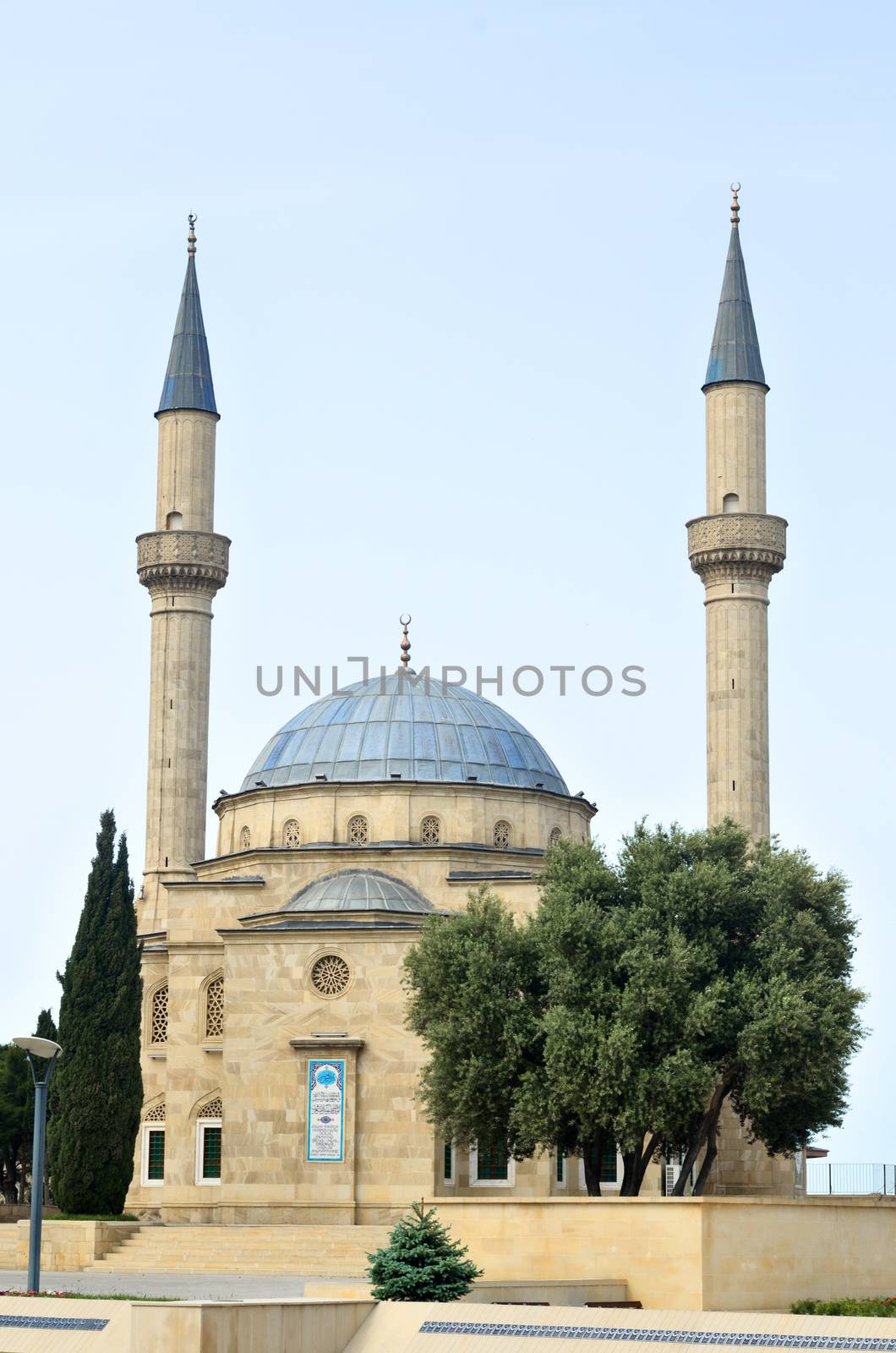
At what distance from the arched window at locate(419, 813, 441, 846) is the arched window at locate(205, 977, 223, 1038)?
487 centimetres

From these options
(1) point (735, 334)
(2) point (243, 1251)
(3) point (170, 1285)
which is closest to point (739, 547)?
(1) point (735, 334)

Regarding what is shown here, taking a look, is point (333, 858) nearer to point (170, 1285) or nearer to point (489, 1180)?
point (489, 1180)

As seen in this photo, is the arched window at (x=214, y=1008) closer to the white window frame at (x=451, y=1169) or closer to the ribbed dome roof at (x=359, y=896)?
the ribbed dome roof at (x=359, y=896)

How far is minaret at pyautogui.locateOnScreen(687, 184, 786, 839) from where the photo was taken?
41.1 metres

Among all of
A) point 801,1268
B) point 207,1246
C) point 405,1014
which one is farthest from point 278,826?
point 801,1268

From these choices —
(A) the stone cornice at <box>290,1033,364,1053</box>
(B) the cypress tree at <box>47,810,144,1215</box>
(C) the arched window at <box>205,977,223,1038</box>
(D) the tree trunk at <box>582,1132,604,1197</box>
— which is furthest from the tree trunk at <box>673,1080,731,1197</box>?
(C) the arched window at <box>205,977,223,1038</box>

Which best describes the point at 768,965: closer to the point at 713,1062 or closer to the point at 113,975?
the point at 713,1062

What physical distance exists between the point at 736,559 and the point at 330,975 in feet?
41.1

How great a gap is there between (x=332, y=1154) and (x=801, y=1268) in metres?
13.0

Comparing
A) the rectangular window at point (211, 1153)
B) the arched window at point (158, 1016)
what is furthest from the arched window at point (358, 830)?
the rectangular window at point (211, 1153)

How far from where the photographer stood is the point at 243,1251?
31141mm

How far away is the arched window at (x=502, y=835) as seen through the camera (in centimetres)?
4156

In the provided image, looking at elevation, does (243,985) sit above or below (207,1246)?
above

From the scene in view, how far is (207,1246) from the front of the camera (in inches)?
1225
